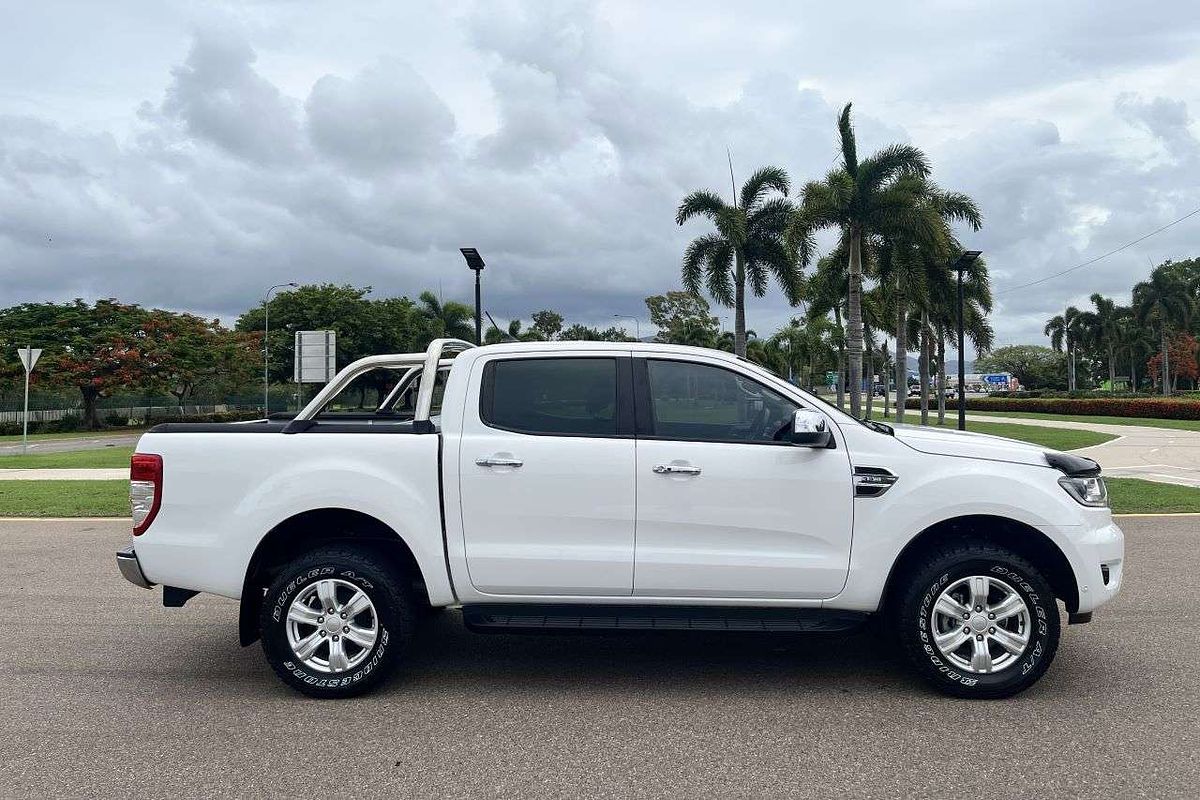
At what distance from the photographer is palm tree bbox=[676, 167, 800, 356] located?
3103 cm

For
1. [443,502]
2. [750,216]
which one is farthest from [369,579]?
[750,216]

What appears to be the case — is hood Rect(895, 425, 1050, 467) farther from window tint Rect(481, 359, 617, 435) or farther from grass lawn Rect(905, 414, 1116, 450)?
grass lawn Rect(905, 414, 1116, 450)

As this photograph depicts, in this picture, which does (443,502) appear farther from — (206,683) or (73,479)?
(73,479)

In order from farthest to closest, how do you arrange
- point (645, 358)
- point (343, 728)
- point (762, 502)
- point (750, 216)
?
point (750, 216), point (645, 358), point (762, 502), point (343, 728)

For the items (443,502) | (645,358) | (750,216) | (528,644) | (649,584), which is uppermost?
(750,216)

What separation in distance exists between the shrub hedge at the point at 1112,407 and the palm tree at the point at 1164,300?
1564cm

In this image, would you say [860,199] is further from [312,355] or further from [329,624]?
[329,624]

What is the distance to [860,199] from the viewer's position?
26.3m

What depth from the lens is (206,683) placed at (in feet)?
15.8

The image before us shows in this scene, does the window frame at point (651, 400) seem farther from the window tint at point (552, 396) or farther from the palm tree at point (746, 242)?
the palm tree at point (746, 242)

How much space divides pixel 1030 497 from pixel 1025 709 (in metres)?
1.04

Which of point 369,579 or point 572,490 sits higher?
point 572,490

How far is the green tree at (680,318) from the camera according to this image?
72.6 m

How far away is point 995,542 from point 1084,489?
1.70 feet
